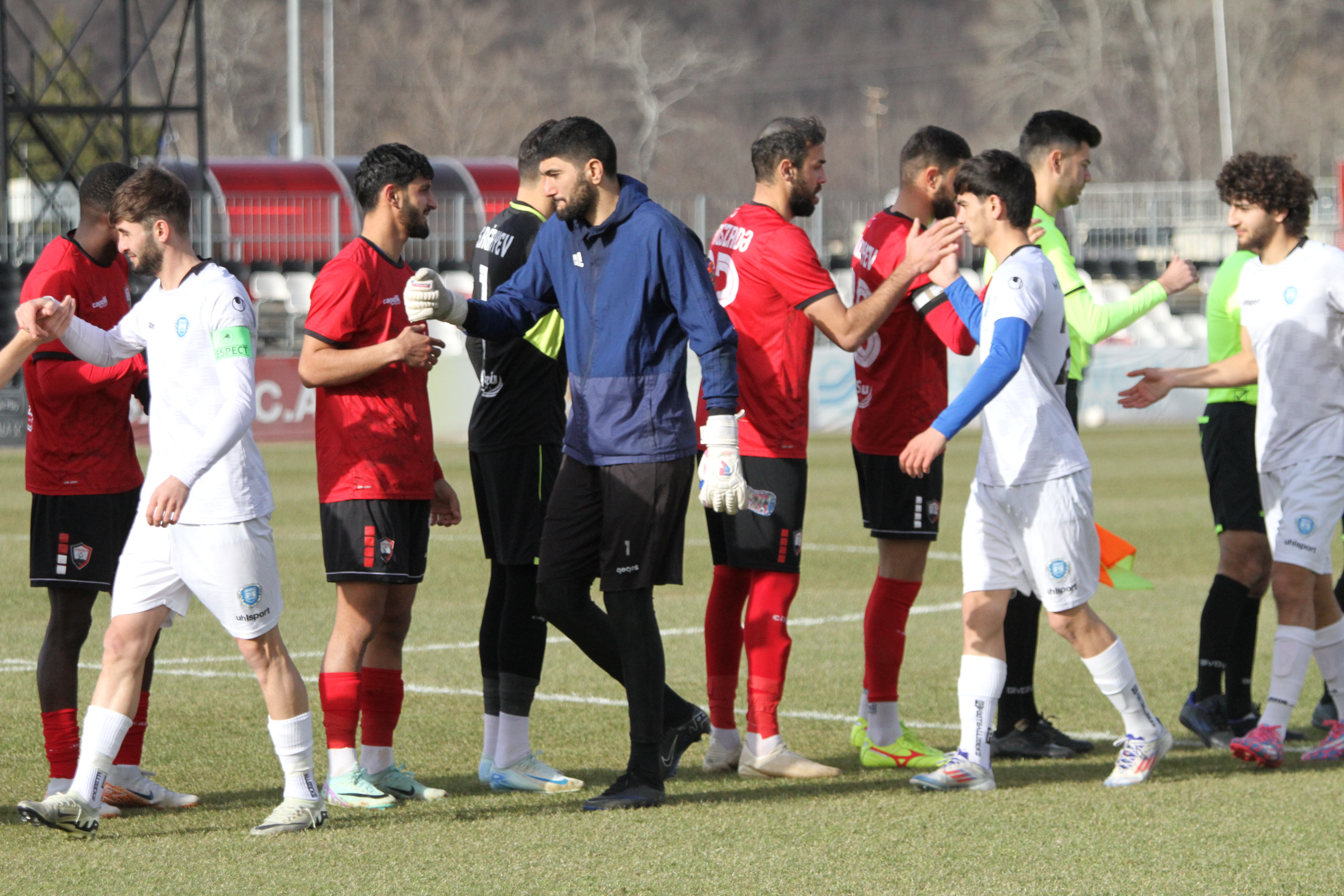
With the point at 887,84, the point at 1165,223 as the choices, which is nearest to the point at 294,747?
the point at 1165,223

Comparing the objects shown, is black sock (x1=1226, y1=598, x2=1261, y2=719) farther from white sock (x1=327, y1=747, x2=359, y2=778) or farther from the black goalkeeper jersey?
white sock (x1=327, y1=747, x2=359, y2=778)

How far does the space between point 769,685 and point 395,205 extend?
2159 mm

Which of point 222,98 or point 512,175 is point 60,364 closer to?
point 512,175

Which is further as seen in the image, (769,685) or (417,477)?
(769,685)

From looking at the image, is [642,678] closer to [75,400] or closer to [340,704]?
[340,704]

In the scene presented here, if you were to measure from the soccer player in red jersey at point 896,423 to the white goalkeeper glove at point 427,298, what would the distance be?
1.79m

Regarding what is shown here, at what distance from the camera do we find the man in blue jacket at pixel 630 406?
557cm

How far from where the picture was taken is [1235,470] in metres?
7.07

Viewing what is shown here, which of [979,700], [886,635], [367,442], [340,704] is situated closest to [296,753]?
[340,704]

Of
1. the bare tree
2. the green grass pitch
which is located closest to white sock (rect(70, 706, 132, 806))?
the green grass pitch

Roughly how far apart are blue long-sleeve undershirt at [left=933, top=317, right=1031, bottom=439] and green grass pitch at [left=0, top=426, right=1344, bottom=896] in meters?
1.26

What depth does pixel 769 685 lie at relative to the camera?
20.8 ft

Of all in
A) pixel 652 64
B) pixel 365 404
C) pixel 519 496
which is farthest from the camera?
pixel 652 64

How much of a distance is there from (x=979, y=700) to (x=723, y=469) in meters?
1.27
